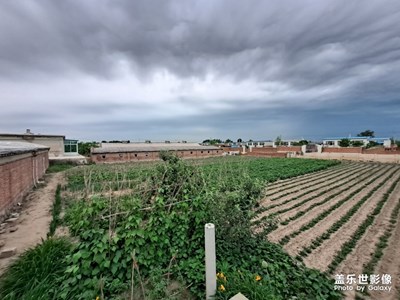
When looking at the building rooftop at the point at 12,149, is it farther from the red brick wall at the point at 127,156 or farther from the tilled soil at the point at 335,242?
the red brick wall at the point at 127,156

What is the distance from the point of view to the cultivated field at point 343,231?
4562 millimetres

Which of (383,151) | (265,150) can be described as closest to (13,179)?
(383,151)

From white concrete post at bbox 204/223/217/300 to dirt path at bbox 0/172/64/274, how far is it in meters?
3.91

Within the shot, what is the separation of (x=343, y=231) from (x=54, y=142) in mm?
35056

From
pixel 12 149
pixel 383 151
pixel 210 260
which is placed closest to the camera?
pixel 210 260

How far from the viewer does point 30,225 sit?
698 cm

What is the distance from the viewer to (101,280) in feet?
9.13

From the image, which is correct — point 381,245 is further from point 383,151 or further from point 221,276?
point 383,151

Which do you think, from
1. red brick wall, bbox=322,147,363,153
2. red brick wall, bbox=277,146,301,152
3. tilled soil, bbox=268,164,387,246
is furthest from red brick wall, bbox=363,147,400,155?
tilled soil, bbox=268,164,387,246

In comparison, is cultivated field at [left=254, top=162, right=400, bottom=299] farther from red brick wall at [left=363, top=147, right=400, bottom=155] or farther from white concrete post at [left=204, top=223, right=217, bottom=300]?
red brick wall at [left=363, top=147, right=400, bottom=155]

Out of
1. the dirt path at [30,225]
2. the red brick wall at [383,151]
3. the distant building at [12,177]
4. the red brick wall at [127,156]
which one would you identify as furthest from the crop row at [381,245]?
the red brick wall at [383,151]

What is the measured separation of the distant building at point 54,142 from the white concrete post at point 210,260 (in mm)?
29579

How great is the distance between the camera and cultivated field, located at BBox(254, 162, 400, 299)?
4562 mm

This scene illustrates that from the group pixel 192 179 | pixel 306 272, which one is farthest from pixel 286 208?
pixel 192 179
